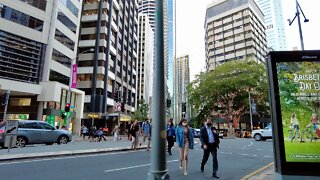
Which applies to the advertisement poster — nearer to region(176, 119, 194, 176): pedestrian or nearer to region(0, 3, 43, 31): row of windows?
region(176, 119, 194, 176): pedestrian

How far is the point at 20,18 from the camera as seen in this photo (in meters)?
30.2

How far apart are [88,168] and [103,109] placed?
4148 centimetres

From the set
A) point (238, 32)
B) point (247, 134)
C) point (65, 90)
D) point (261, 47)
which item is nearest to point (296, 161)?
point (65, 90)

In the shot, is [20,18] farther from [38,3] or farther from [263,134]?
[263,134]

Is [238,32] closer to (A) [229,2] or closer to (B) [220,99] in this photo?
(A) [229,2]

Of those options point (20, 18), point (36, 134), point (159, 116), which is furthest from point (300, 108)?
point (20, 18)

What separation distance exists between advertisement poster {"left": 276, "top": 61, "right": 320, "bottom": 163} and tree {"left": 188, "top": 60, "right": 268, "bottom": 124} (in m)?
44.4

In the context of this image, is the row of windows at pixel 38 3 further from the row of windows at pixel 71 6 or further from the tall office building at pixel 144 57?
the tall office building at pixel 144 57

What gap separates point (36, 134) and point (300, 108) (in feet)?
53.3

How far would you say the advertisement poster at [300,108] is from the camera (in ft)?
17.2

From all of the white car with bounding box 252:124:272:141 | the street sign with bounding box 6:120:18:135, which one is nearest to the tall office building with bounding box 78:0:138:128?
the white car with bounding box 252:124:272:141

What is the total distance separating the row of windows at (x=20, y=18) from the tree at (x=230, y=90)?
31.8 metres

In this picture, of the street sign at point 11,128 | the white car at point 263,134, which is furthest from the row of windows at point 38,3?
the white car at point 263,134

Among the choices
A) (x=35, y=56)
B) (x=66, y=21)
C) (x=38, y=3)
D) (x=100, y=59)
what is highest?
(x=38, y=3)
